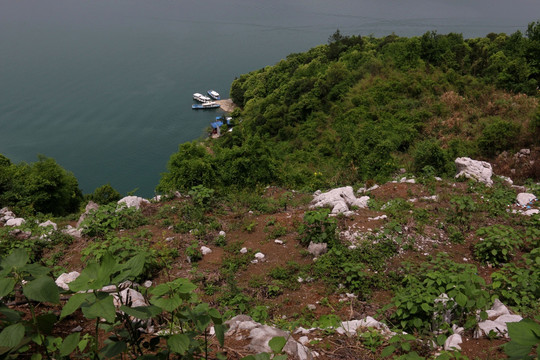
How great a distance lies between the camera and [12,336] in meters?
1.24

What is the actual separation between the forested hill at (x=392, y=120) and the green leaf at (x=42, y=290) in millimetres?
8802

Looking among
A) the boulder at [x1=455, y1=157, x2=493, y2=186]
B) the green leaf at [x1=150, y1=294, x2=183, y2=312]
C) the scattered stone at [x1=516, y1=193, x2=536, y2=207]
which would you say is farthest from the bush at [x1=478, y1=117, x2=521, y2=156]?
the green leaf at [x1=150, y1=294, x2=183, y2=312]

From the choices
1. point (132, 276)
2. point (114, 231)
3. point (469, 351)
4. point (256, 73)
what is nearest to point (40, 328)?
point (132, 276)

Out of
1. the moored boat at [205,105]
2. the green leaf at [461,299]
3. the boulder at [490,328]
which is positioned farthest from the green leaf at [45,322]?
the moored boat at [205,105]

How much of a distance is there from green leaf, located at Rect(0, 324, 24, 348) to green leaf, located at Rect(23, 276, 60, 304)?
0.48 feet

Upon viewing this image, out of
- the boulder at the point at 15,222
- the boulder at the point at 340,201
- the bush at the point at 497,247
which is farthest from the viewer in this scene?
the boulder at the point at 15,222

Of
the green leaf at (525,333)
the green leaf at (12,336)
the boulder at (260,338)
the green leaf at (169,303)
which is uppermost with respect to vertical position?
the green leaf at (12,336)

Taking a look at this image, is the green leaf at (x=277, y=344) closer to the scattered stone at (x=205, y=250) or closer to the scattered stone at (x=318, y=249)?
the scattered stone at (x=318, y=249)

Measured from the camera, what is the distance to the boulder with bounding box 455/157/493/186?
907 centimetres

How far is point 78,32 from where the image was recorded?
6500 centimetres

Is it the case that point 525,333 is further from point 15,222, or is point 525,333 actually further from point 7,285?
point 15,222

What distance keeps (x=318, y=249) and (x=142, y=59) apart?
5778 centimetres

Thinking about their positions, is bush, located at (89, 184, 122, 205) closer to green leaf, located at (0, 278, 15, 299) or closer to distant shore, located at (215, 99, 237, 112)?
green leaf, located at (0, 278, 15, 299)

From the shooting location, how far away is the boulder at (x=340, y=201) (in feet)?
24.1
